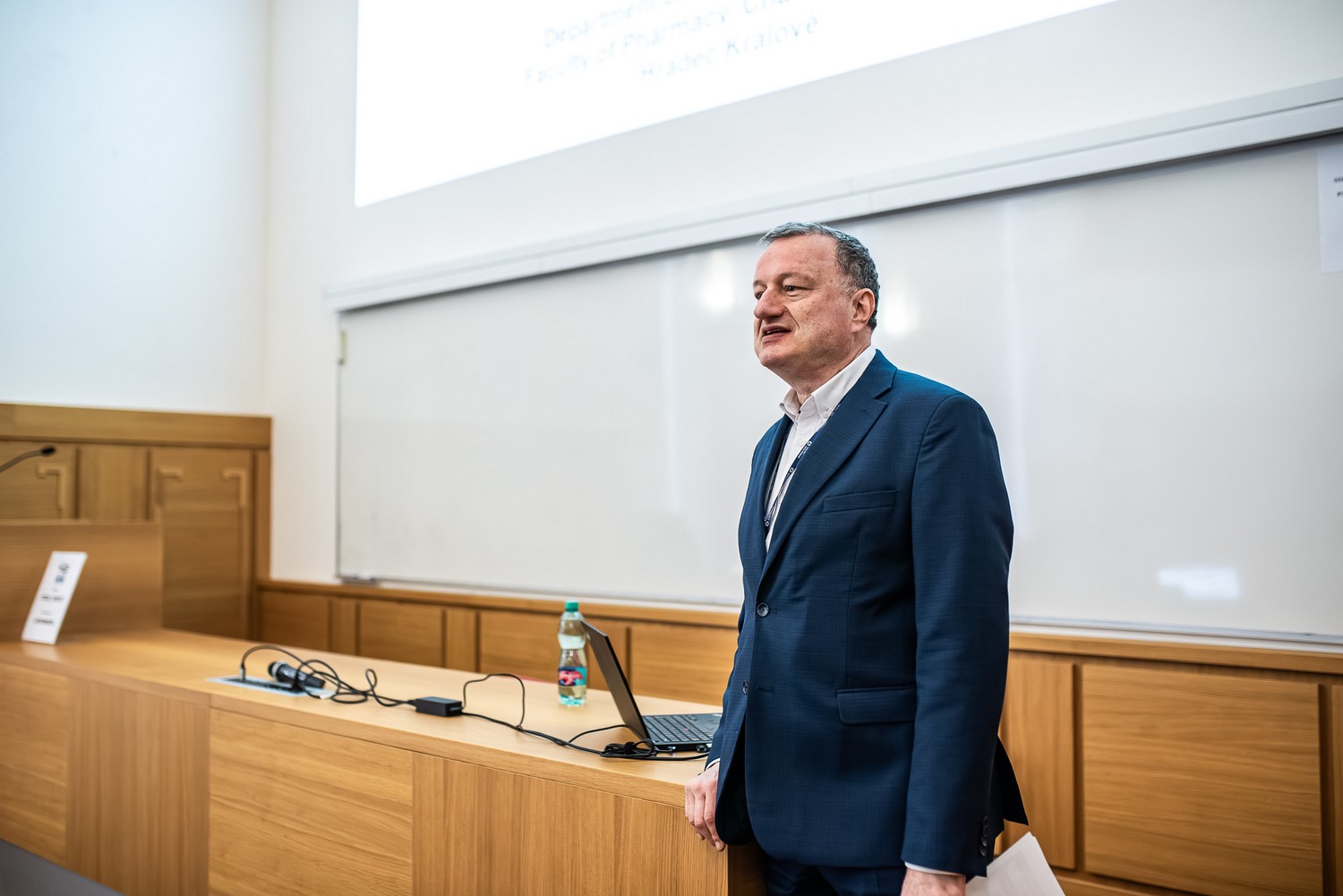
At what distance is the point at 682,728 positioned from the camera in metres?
1.90

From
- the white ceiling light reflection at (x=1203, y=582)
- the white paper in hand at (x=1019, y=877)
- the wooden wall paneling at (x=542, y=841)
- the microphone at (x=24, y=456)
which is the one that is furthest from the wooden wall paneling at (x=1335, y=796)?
the microphone at (x=24, y=456)

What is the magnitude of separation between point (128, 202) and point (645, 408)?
270 centimetres

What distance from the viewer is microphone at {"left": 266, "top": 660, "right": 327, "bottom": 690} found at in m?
2.34

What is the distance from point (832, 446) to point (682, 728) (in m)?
0.81

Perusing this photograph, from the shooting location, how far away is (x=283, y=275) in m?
4.70

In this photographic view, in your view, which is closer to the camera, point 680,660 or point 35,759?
point 35,759

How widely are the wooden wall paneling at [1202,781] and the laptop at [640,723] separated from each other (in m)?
1.05

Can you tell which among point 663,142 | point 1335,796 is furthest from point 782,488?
point 663,142

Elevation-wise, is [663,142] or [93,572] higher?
[663,142]

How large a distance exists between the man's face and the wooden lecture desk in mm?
703

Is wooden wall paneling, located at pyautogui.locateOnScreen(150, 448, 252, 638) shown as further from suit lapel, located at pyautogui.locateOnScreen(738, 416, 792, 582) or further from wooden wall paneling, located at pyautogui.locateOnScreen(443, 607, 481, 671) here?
suit lapel, located at pyautogui.locateOnScreen(738, 416, 792, 582)

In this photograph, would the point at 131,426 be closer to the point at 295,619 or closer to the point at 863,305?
the point at 295,619

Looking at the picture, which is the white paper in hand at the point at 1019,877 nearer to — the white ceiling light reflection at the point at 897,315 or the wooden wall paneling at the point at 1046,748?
the wooden wall paneling at the point at 1046,748

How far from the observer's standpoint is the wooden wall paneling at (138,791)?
2338mm
